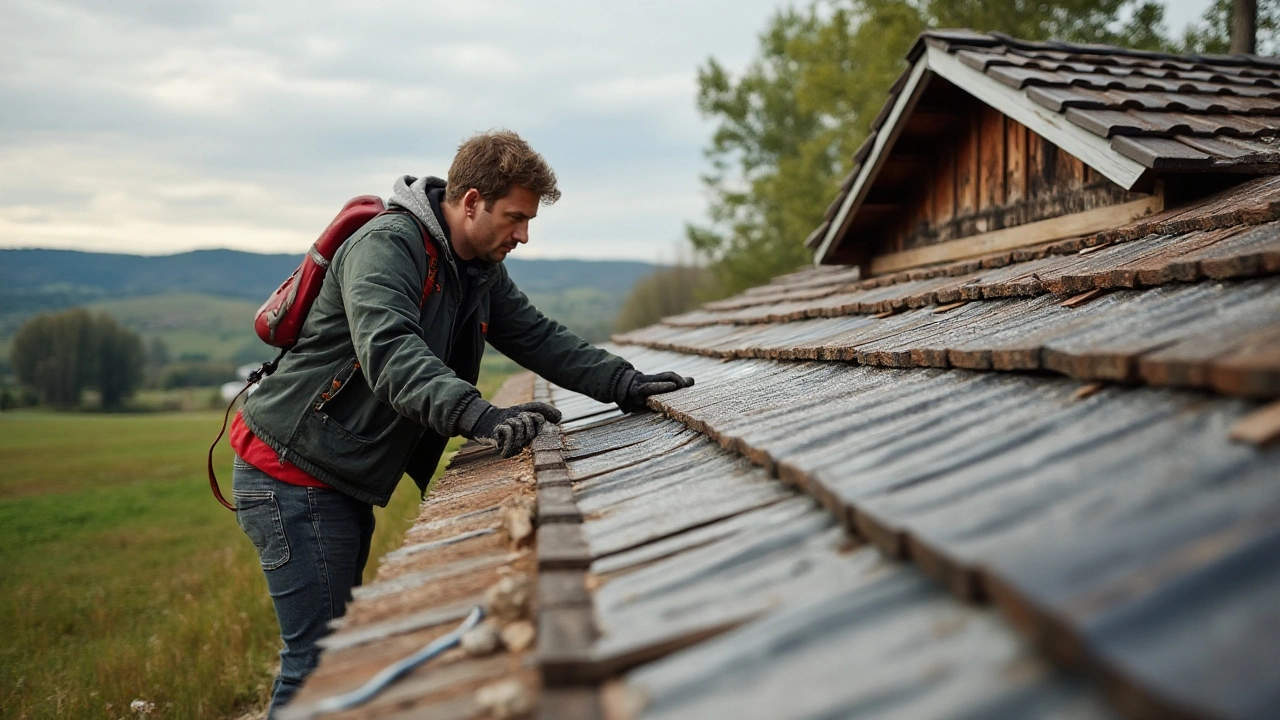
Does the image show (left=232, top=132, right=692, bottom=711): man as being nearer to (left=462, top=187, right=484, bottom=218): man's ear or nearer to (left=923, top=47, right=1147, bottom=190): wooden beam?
(left=462, top=187, right=484, bottom=218): man's ear

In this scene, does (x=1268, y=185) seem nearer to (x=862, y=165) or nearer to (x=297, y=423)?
(x=862, y=165)

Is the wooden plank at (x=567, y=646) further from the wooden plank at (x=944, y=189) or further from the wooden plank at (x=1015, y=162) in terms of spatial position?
the wooden plank at (x=944, y=189)

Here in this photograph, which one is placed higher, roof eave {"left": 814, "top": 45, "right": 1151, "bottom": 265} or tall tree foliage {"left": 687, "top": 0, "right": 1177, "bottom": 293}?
tall tree foliage {"left": 687, "top": 0, "right": 1177, "bottom": 293}

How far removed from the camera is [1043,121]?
396 centimetres

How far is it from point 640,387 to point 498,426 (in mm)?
1115

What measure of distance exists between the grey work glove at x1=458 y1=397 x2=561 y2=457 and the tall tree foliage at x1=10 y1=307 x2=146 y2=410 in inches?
3088

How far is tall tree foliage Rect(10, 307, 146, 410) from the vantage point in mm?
69062

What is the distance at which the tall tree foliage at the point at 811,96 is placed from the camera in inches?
670

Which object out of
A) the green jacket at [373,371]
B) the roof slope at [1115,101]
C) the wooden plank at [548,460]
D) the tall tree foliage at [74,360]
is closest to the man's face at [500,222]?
the green jacket at [373,371]

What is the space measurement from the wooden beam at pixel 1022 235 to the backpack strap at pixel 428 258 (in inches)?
121

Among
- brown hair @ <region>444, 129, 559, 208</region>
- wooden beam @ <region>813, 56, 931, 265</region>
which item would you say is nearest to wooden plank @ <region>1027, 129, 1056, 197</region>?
wooden beam @ <region>813, 56, 931, 265</region>

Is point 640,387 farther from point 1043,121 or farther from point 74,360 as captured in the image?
point 74,360

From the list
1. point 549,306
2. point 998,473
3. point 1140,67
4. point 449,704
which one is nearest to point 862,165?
point 1140,67

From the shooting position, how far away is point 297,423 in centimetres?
301
